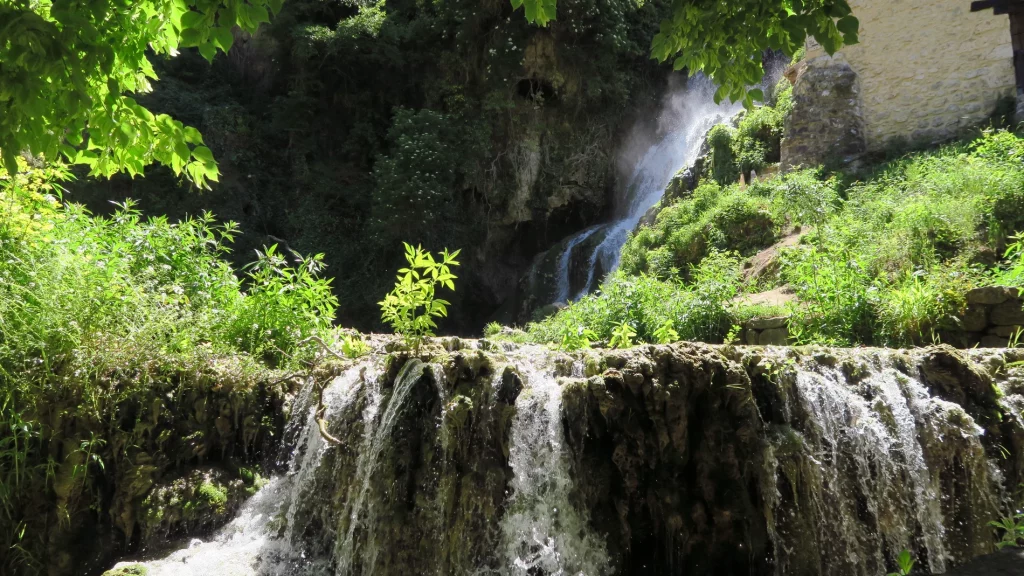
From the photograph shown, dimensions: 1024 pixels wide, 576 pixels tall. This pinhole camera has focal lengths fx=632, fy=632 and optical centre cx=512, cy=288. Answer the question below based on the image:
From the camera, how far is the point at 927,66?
1057 centimetres

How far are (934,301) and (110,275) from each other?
22.5 feet

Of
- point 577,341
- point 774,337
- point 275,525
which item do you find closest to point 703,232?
point 774,337

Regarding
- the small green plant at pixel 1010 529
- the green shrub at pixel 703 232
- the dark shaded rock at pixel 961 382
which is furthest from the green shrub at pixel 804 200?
the small green plant at pixel 1010 529

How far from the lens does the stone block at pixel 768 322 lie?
6.61 meters

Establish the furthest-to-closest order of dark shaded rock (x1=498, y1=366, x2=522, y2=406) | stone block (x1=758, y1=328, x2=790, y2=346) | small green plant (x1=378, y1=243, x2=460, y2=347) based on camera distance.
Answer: stone block (x1=758, y1=328, x2=790, y2=346) → small green plant (x1=378, y1=243, x2=460, y2=347) → dark shaded rock (x1=498, y1=366, x2=522, y2=406)


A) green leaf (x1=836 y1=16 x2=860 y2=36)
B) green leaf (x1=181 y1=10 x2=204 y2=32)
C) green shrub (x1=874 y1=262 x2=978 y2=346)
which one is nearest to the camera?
green leaf (x1=181 y1=10 x2=204 y2=32)

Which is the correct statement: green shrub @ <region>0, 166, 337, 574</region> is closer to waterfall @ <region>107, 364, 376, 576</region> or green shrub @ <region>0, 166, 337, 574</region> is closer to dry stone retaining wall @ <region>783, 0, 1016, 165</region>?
waterfall @ <region>107, 364, 376, 576</region>

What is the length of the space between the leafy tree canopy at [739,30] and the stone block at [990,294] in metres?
3.56

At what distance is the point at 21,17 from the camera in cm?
214

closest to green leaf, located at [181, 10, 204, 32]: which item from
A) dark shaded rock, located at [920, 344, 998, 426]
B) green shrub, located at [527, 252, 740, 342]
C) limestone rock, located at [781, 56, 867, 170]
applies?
green shrub, located at [527, 252, 740, 342]

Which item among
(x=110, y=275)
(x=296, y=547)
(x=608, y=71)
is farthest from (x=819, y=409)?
(x=608, y=71)

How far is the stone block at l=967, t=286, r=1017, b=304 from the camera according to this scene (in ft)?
17.6

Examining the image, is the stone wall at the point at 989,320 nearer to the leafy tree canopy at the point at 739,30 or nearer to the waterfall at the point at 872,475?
the waterfall at the point at 872,475

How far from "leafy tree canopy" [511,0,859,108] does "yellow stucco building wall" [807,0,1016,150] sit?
916 cm
